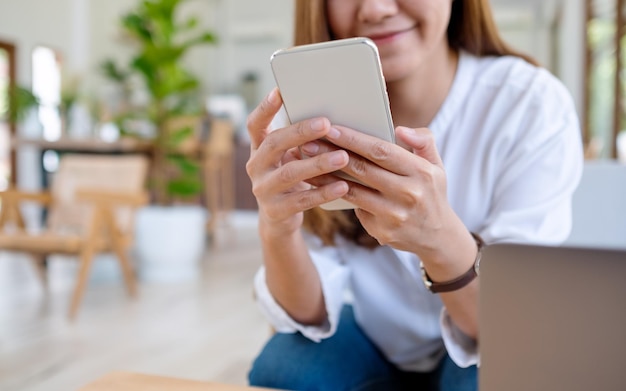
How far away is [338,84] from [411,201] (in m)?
0.13

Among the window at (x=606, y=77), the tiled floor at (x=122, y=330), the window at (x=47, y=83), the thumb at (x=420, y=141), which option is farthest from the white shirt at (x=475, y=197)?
the window at (x=47, y=83)

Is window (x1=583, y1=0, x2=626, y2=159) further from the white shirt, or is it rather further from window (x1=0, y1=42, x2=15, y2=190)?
window (x1=0, y1=42, x2=15, y2=190)

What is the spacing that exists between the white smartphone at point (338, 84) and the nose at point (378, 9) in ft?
0.92

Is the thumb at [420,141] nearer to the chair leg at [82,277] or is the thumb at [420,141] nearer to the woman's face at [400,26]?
the woman's face at [400,26]

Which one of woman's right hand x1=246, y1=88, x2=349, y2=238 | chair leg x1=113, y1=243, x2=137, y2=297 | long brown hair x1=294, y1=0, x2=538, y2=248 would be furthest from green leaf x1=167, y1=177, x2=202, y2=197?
woman's right hand x1=246, y1=88, x2=349, y2=238

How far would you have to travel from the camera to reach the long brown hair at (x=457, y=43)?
0.95 metres

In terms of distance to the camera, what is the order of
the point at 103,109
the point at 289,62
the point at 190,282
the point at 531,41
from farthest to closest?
the point at 531,41 → the point at 103,109 → the point at 190,282 → the point at 289,62

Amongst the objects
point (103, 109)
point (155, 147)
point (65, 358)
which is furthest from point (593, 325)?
point (103, 109)

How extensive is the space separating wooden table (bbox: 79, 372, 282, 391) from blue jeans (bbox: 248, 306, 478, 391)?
0.22 metres

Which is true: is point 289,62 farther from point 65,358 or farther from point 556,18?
point 556,18

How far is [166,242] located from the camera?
3.62 m

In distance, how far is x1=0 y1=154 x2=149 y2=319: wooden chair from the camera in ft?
9.41

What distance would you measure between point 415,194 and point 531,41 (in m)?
9.38

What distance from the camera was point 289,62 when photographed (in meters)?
0.55
